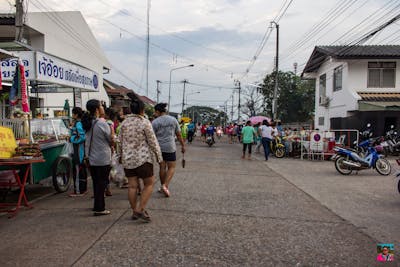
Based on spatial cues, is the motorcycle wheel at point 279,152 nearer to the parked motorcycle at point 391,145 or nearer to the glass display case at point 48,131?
the parked motorcycle at point 391,145

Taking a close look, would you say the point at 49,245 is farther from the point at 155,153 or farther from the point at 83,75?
the point at 83,75

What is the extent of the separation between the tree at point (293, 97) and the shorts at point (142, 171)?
4281 centimetres

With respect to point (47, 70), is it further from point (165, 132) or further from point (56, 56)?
point (165, 132)

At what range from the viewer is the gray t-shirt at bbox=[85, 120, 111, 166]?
5.63 m

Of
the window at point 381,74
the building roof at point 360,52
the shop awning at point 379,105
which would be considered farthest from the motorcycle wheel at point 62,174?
the window at point 381,74

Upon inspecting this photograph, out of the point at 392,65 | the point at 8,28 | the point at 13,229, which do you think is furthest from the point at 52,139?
the point at 392,65

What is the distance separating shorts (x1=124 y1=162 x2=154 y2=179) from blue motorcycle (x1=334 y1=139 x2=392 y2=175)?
780 centimetres

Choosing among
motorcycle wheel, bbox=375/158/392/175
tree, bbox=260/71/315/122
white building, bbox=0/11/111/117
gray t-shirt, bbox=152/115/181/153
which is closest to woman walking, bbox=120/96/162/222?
gray t-shirt, bbox=152/115/181/153

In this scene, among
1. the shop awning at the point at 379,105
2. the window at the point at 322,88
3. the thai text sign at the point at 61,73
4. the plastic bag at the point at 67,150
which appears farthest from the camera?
the window at the point at 322,88

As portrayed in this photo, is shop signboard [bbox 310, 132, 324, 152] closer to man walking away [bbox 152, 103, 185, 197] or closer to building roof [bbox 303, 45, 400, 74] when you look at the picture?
building roof [bbox 303, 45, 400, 74]

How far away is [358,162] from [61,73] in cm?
889

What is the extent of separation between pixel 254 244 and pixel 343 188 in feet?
16.9

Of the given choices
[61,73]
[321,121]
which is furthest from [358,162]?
[321,121]

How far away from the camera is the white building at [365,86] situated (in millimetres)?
19719
